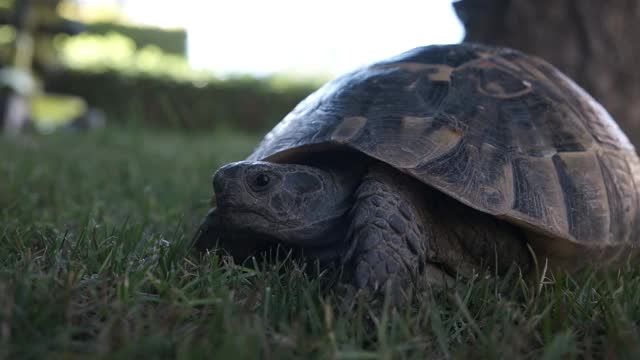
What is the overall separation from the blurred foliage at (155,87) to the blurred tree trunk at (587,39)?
9350mm

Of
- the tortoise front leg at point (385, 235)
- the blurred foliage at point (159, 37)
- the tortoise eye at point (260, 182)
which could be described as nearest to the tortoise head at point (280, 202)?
the tortoise eye at point (260, 182)

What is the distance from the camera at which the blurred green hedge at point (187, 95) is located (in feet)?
43.3

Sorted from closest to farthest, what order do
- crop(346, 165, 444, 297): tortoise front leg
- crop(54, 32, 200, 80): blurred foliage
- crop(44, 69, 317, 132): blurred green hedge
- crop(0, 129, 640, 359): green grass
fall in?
1. crop(0, 129, 640, 359): green grass
2. crop(346, 165, 444, 297): tortoise front leg
3. crop(44, 69, 317, 132): blurred green hedge
4. crop(54, 32, 200, 80): blurred foliage

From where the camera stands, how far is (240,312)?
1412mm

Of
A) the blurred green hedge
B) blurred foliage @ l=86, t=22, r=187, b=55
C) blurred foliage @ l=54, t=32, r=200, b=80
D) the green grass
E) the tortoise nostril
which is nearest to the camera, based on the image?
the green grass

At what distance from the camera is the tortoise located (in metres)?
1.88

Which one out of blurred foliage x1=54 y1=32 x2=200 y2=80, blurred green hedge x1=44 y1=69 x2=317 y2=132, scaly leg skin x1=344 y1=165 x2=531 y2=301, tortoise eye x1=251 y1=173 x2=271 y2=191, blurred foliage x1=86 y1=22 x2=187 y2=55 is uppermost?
tortoise eye x1=251 y1=173 x2=271 y2=191

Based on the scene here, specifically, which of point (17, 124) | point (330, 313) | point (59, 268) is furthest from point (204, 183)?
point (17, 124)

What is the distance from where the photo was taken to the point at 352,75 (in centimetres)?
246

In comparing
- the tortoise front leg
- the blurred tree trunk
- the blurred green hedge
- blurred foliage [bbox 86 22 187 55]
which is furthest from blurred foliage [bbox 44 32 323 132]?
the tortoise front leg

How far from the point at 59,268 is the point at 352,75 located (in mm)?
1252

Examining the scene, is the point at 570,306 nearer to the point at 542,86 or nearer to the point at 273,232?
the point at 273,232

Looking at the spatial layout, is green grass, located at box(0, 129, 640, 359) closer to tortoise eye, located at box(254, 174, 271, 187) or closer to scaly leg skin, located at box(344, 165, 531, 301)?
scaly leg skin, located at box(344, 165, 531, 301)

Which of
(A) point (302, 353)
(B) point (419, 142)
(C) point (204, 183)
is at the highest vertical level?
(B) point (419, 142)
